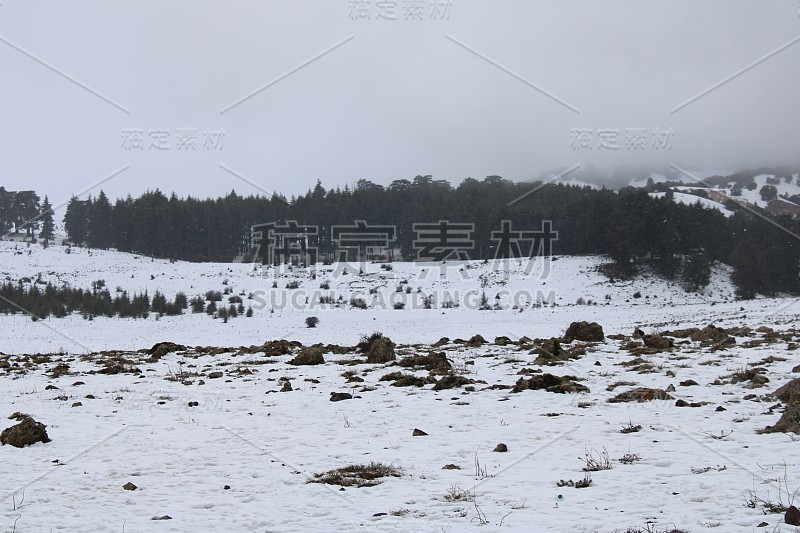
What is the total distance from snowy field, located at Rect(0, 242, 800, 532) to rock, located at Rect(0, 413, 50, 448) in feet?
0.80

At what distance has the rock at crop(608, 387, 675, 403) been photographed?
10.0 m

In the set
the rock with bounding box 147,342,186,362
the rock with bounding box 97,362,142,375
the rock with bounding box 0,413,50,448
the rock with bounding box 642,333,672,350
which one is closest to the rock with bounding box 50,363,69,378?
the rock with bounding box 97,362,142,375

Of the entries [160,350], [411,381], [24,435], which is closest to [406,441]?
[411,381]

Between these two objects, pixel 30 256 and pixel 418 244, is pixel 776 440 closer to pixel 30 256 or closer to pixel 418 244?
pixel 418 244

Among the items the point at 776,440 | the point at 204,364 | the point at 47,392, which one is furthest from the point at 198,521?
the point at 204,364

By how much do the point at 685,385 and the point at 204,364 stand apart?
545 inches

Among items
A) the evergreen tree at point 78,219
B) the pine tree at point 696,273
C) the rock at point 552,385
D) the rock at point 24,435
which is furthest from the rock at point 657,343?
the evergreen tree at point 78,219

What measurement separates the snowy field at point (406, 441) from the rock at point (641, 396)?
0.23 metres

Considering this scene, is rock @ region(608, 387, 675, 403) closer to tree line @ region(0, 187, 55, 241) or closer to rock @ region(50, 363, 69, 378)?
rock @ region(50, 363, 69, 378)

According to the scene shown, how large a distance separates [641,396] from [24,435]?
33.5 feet

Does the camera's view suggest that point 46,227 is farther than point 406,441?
Yes

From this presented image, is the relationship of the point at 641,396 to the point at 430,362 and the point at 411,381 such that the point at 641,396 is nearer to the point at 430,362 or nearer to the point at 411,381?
the point at 411,381

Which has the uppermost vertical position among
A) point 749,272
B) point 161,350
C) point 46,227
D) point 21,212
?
point 21,212

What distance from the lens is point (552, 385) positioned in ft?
38.1
